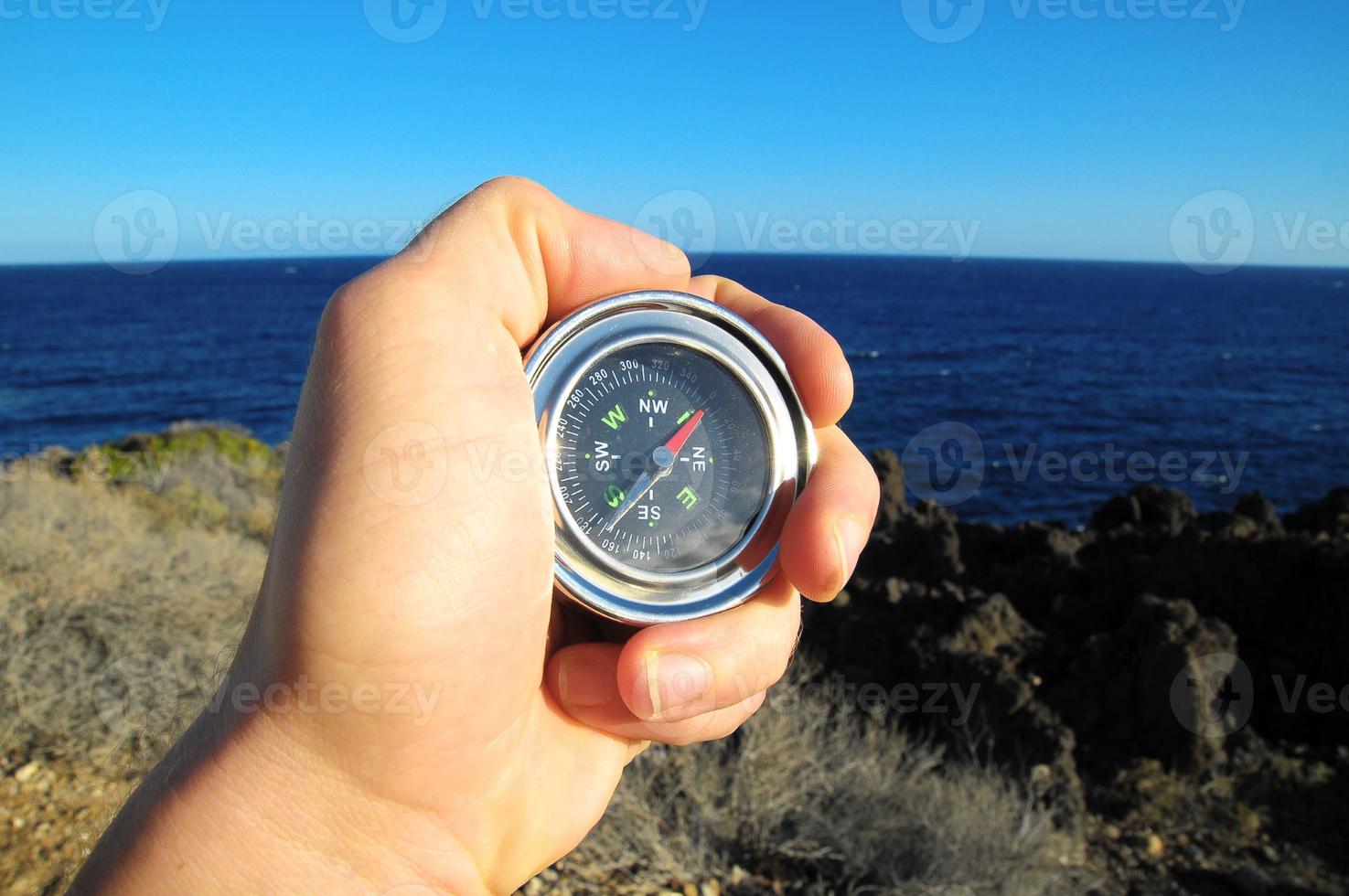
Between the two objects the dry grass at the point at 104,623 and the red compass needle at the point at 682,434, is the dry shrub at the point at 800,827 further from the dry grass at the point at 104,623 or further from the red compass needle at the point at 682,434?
the red compass needle at the point at 682,434

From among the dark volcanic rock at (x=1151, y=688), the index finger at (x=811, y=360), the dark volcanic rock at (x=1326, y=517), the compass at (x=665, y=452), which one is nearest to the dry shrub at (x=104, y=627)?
the compass at (x=665, y=452)

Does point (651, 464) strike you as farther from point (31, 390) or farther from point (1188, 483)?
point (31, 390)

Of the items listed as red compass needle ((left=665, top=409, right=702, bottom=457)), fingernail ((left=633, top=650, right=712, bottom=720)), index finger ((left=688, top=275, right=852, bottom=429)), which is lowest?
fingernail ((left=633, top=650, right=712, bottom=720))

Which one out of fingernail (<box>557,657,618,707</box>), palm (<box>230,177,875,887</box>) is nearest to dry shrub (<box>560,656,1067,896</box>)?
palm (<box>230,177,875,887</box>)

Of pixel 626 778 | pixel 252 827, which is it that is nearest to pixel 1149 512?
pixel 626 778

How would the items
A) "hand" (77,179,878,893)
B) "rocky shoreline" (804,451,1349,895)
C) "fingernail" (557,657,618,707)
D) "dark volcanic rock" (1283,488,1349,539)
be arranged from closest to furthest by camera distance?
"hand" (77,179,878,893) < "fingernail" (557,657,618,707) < "rocky shoreline" (804,451,1349,895) < "dark volcanic rock" (1283,488,1349,539)

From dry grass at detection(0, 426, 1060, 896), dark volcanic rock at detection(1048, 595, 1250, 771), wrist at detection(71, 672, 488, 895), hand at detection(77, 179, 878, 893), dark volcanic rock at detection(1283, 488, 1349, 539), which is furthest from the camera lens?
dark volcanic rock at detection(1283, 488, 1349, 539)

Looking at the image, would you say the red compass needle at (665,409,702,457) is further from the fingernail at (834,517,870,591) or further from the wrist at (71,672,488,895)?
the wrist at (71,672,488,895)

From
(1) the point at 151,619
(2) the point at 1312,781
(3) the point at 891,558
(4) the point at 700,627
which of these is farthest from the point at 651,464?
(3) the point at 891,558
